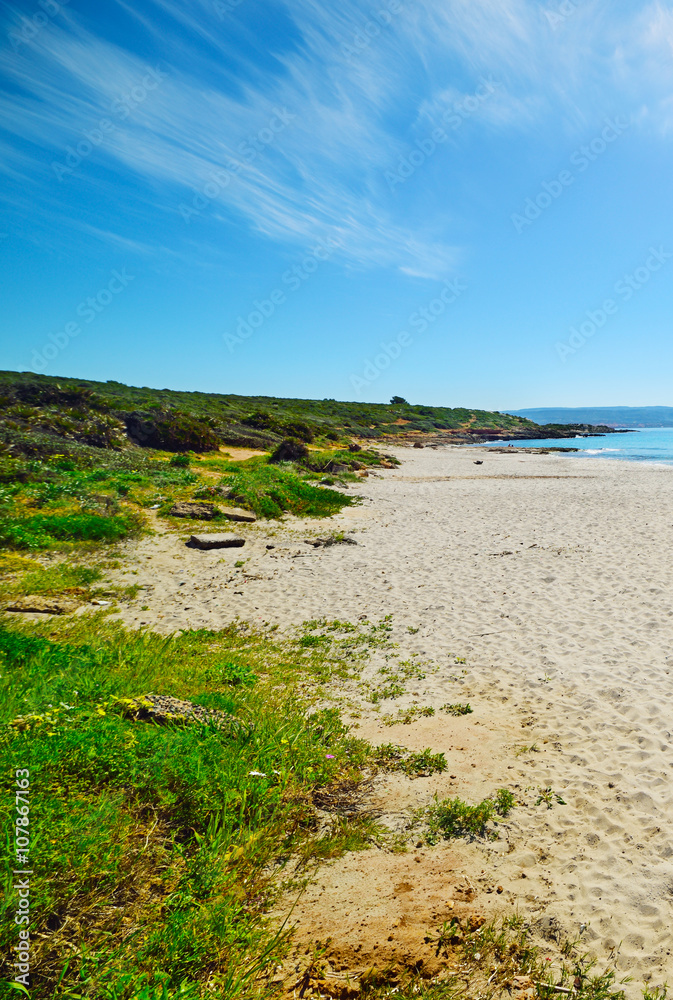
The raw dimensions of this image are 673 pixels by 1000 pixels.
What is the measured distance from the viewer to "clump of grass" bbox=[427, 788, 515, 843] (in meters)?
4.12

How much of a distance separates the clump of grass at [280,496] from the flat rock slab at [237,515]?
1.66 ft

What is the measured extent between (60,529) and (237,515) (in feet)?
18.5

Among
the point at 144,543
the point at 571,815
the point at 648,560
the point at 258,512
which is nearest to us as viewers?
the point at 571,815

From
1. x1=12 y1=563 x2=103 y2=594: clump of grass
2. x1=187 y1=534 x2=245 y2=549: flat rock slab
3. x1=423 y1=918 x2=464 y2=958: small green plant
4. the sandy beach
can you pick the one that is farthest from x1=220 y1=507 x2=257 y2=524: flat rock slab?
x1=423 y1=918 x2=464 y2=958: small green plant

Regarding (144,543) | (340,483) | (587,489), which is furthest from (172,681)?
(587,489)

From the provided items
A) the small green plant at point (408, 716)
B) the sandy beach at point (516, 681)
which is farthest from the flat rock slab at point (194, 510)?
the small green plant at point (408, 716)

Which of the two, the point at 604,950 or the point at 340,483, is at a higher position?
the point at 340,483

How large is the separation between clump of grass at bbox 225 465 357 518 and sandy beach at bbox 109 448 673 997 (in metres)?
1.06

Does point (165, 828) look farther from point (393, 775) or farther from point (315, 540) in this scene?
point (315, 540)

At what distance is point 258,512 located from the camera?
56.3 feet

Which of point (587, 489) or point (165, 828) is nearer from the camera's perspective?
point (165, 828)

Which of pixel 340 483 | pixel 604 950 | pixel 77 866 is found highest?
pixel 340 483

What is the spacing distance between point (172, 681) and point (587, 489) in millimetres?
25640

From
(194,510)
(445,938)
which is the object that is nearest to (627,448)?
(194,510)
